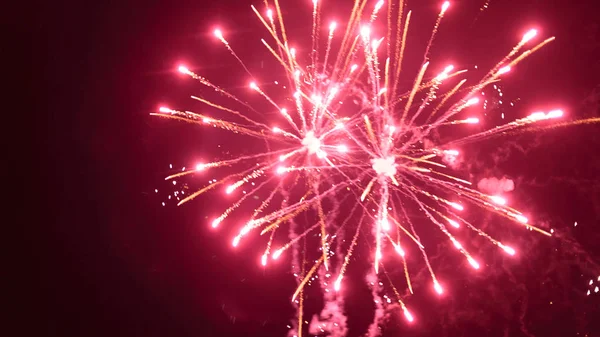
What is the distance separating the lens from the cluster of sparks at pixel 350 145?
107 inches

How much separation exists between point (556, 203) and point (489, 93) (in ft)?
3.49

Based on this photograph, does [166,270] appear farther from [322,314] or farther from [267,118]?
[267,118]

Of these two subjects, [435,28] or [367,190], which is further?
[435,28]

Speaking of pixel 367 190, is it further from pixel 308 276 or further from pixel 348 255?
pixel 308 276

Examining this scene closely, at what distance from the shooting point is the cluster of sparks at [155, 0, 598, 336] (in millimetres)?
2717

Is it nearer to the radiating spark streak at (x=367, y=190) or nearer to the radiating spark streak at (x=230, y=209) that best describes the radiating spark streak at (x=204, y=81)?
the radiating spark streak at (x=230, y=209)

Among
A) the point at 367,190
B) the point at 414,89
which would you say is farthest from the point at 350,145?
the point at 414,89

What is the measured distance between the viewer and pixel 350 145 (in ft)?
8.89

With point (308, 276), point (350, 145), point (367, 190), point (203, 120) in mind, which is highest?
point (203, 120)

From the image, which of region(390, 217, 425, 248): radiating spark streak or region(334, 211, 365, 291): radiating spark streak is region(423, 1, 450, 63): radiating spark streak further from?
region(334, 211, 365, 291): radiating spark streak

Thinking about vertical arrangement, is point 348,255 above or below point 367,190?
below

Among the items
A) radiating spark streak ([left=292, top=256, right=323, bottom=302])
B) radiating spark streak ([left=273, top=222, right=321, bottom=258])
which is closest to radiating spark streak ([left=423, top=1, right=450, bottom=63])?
radiating spark streak ([left=273, top=222, right=321, bottom=258])

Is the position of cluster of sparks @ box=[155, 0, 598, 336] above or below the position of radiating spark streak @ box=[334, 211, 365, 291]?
above

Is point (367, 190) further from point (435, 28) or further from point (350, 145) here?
point (435, 28)
